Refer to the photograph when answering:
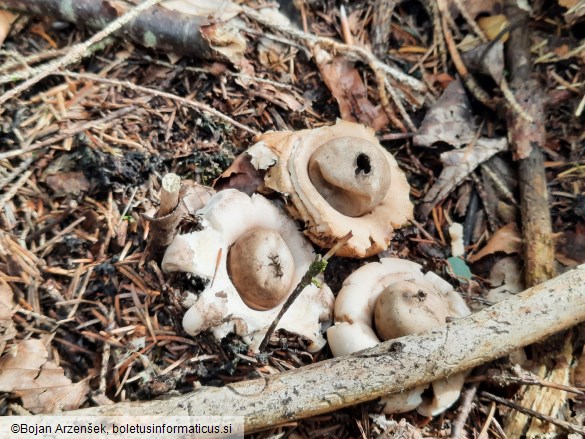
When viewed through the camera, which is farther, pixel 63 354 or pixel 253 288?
pixel 253 288

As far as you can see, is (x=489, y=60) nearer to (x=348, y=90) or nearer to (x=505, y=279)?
(x=348, y=90)

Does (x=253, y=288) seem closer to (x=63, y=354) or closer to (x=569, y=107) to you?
(x=63, y=354)

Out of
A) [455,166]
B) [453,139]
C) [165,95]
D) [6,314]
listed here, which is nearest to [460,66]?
[453,139]

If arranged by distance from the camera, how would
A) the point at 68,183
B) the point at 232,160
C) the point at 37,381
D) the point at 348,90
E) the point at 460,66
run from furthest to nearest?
the point at 460,66 < the point at 348,90 < the point at 232,160 < the point at 68,183 < the point at 37,381

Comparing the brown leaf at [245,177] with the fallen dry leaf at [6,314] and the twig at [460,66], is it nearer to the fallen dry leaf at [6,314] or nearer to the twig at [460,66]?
the fallen dry leaf at [6,314]

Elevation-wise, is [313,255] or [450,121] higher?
[450,121]

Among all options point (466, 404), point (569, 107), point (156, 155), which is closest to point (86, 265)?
point (156, 155)

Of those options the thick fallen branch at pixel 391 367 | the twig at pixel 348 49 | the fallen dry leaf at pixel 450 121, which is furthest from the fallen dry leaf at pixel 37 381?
the fallen dry leaf at pixel 450 121
